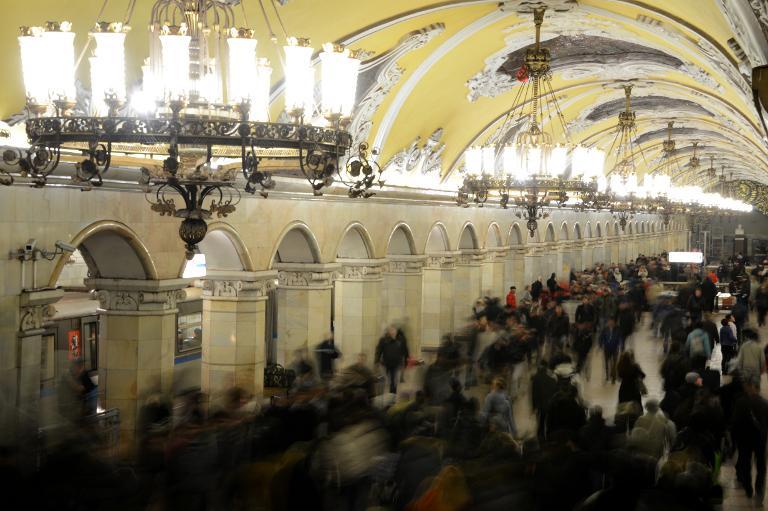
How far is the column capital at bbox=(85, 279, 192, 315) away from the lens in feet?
35.6

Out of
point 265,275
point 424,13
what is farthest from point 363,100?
point 265,275

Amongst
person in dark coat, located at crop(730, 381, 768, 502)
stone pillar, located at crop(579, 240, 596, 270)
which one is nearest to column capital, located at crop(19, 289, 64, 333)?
person in dark coat, located at crop(730, 381, 768, 502)

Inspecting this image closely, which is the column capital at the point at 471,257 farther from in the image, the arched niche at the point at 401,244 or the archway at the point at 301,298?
the archway at the point at 301,298

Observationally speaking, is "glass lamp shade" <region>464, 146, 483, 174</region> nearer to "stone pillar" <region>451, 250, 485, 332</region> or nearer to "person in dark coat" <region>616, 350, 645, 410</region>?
"person in dark coat" <region>616, 350, 645, 410</region>

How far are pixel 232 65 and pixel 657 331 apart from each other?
1794 centimetres

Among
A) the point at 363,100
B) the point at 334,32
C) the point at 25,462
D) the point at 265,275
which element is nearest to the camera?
the point at 25,462

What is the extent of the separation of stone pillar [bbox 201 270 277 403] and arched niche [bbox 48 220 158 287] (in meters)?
2.00

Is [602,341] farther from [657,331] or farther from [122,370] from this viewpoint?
[122,370]

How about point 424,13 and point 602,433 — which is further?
point 424,13

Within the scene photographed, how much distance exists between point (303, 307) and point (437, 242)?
726cm

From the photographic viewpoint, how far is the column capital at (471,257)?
23469 mm

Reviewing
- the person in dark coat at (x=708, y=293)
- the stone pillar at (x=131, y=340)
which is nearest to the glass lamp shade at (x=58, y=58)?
the stone pillar at (x=131, y=340)

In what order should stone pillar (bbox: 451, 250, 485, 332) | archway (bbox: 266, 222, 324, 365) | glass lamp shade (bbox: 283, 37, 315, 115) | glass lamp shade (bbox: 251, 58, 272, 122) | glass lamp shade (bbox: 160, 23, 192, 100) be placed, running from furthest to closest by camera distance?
stone pillar (bbox: 451, 250, 485, 332)
archway (bbox: 266, 222, 324, 365)
glass lamp shade (bbox: 251, 58, 272, 122)
glass lamp shade (bbox: 283, 37, 315, 115)
glass lamp shade (bbox: 160, 23, 192, 100)

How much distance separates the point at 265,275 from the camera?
42.9 ft
